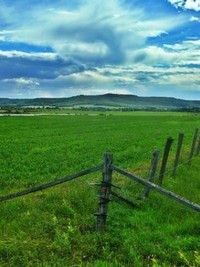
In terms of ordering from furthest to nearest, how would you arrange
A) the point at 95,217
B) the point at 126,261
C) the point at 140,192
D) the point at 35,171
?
the point at 35,171
the point at 140,192
the point at 95,217
the point at 126,261

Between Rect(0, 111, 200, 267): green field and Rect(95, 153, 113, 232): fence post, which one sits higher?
Rect(95, 153, 113, 232): fence post

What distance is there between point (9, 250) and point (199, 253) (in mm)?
3624

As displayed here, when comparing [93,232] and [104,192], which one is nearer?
[93,232]

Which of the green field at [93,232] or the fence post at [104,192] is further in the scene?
the fence post at [104,192]

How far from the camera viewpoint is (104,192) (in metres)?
8.86

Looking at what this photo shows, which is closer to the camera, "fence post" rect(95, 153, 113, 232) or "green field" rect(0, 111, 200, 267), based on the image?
"green field" rect(0, 111, 200, 267)

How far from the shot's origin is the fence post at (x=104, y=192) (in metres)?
8.69

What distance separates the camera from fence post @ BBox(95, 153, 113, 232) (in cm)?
869

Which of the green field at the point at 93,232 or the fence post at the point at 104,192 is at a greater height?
the fence post at the point at 104,192

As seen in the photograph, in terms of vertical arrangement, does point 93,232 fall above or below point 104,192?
below

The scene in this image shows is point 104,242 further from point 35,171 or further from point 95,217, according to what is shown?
point 35,171

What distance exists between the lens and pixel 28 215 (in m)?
9.80

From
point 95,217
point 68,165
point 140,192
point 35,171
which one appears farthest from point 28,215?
point 68,165

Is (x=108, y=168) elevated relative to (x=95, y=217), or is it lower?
elevated
